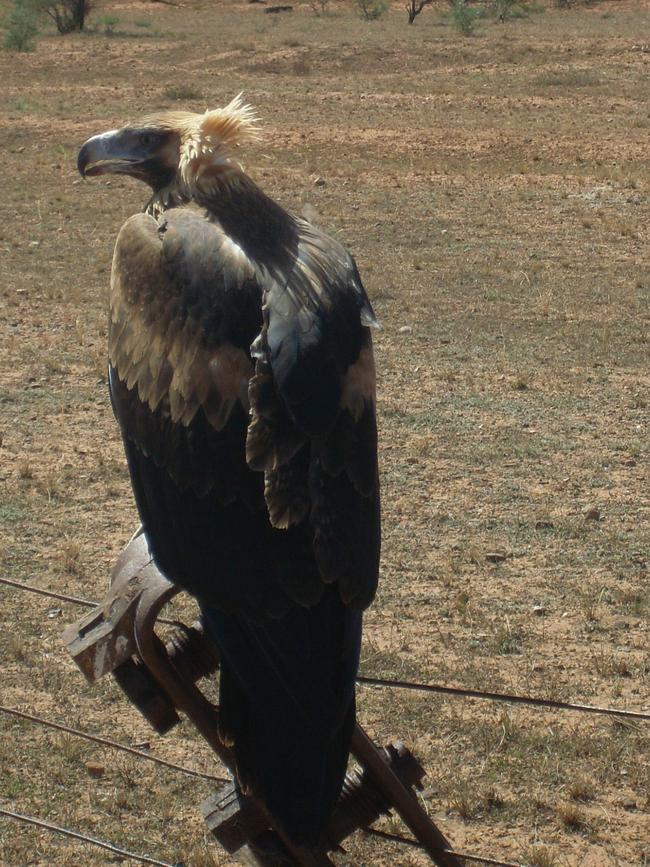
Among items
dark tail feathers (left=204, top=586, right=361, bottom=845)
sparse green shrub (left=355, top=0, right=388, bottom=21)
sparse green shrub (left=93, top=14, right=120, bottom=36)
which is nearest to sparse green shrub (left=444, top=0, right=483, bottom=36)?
sparse green shrub (left=355, top=0, right=388, bottom=21)

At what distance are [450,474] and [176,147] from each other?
4067 millimetres

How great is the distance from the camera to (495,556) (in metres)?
6.43

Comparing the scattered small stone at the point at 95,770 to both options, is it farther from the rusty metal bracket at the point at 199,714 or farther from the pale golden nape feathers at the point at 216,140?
the pale golden nape feathers at the point at 216,140

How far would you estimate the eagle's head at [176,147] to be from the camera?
11.4 feet

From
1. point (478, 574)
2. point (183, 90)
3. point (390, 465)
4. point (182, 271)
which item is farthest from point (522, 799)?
A: point (183, 90)

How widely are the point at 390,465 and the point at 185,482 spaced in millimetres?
4620

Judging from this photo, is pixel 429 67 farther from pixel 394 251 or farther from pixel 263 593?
pixel 263 593

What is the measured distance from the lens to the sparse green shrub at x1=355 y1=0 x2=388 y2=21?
139ft

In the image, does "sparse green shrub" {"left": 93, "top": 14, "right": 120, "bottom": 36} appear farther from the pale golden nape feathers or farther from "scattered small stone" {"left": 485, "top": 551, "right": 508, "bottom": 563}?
the pale golden nape feathers

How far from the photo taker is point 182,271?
3129mm

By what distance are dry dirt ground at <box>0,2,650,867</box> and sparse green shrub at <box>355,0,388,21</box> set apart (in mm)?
24054

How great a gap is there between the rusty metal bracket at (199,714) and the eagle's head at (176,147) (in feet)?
4.09

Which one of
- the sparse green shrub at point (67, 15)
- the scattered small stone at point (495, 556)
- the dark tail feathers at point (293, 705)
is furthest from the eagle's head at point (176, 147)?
the sparse green shrub at point (67, 15)

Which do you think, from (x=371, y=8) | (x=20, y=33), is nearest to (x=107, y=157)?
(x=20, y=33)
